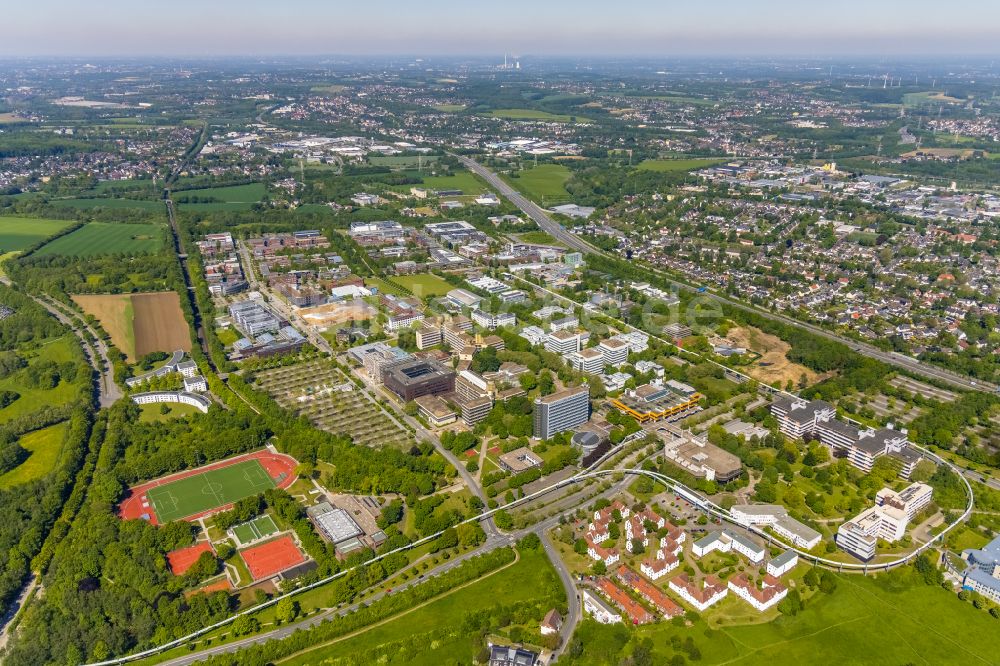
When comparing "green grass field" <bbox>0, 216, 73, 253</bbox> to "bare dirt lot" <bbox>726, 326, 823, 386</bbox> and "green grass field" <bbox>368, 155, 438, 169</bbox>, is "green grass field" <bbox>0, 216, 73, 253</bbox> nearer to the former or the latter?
"green grass field" <bbox>368, 155, 438, 169</bbox>

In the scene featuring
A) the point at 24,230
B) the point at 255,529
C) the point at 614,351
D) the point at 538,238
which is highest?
the point at 24,230

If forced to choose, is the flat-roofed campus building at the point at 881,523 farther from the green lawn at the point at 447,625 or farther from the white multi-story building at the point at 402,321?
the white multi-story building at the point at 402,321

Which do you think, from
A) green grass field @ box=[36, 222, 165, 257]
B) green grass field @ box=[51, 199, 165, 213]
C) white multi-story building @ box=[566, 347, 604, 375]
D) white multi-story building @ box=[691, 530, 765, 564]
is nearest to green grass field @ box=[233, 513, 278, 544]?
white multi-story building @ box=[691, 530, 765, 564]

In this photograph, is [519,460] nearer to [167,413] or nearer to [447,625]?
[447,625]

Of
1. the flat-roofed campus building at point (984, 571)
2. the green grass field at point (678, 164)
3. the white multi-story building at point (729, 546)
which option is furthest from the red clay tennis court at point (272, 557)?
the green grass field at point (678, 164)

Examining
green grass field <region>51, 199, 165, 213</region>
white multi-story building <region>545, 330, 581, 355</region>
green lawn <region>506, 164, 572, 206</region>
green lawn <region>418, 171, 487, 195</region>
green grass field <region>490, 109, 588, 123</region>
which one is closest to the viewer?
white multi-story building <region>545, 330, 581, 355</region>

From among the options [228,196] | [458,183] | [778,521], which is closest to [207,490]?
[778,521]
